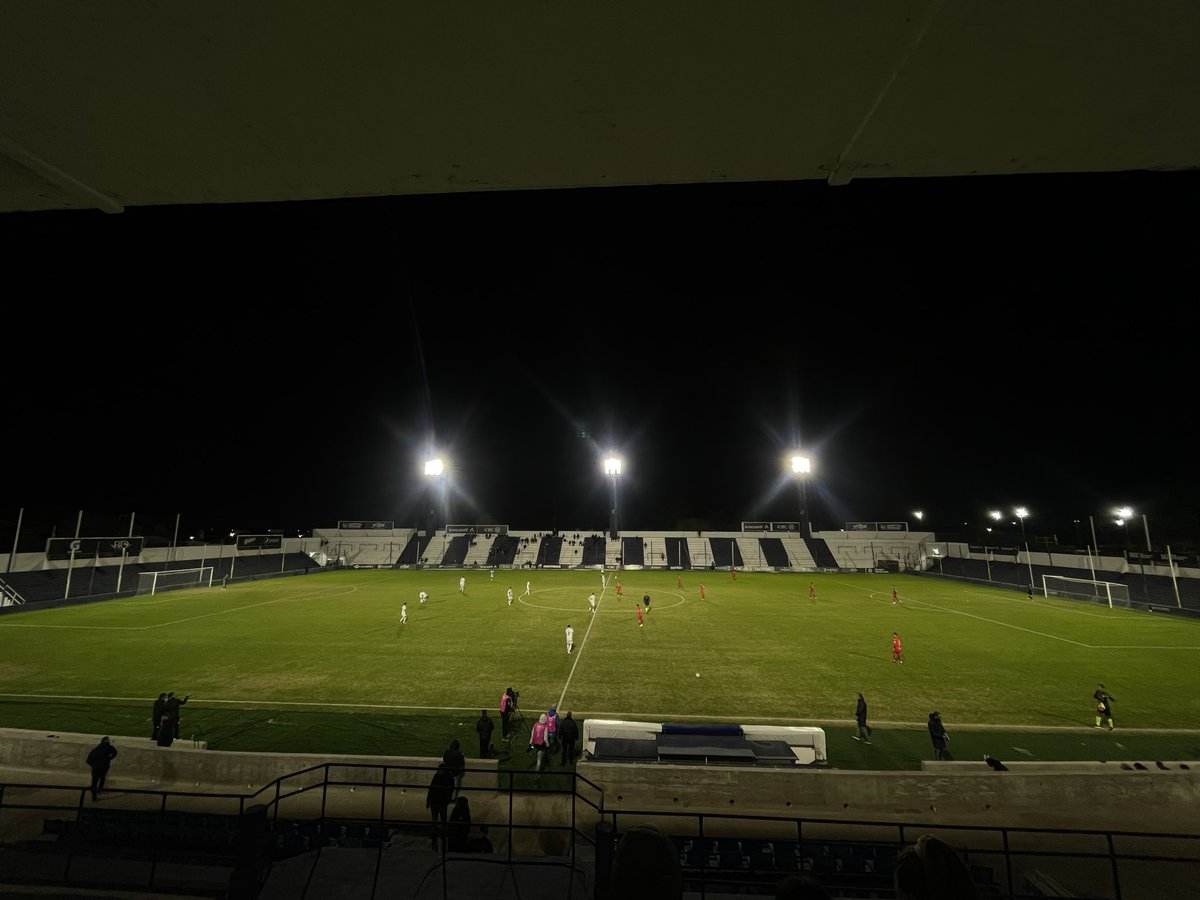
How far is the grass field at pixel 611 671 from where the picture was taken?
14156 mm

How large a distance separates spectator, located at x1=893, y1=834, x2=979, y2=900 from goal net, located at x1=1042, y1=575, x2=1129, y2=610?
46843 millimetres

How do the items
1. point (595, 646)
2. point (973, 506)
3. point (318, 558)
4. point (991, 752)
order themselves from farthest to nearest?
point (973, 506)
point (318, 558)
point (595, 646)
point (991, 752)

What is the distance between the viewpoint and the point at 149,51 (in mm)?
1931

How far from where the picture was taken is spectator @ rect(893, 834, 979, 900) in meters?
1.99

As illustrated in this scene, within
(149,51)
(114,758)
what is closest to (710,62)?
(149,51)

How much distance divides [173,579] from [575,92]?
58.0 metres

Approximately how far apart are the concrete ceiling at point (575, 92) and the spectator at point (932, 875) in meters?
2.90

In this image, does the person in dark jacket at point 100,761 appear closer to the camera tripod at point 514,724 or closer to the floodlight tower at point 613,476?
the camera tripod at point 514,724

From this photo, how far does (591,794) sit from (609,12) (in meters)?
12.7

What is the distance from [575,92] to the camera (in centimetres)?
221

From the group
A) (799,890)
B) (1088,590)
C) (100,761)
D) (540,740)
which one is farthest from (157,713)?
(1088,590)

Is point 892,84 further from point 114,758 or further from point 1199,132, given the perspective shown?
point 114,758

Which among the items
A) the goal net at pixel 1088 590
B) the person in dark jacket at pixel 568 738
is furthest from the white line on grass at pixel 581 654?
the goal net at pixel 1088 590

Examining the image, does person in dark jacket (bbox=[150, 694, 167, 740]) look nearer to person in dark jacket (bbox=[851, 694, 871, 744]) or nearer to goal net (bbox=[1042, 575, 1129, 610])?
person in dark jacket (bbox=[851, 694, 871, 744])
